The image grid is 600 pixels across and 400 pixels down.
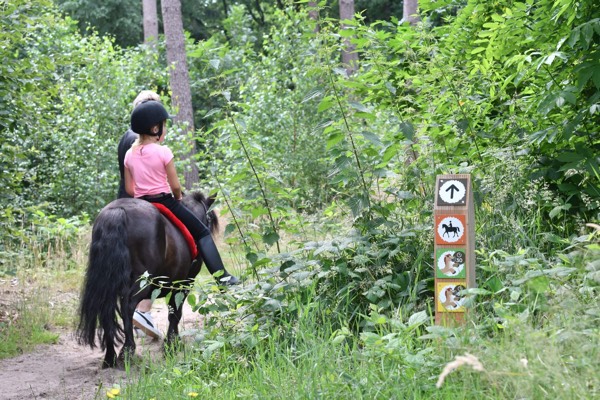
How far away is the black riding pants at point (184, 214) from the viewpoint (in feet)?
26.6

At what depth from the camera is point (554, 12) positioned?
639 centimetres

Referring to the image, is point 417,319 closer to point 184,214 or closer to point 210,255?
point 210,255

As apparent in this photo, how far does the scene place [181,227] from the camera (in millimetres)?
8148

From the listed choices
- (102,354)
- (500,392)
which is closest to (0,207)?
(102,354)

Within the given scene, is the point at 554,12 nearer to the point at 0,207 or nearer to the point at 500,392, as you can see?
the point at 500,392

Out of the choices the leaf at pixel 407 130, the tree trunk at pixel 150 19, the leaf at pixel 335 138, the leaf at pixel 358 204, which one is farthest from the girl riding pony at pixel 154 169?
the tree trunk at pixel 150 19

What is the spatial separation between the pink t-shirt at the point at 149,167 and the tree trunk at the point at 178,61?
11.1 m

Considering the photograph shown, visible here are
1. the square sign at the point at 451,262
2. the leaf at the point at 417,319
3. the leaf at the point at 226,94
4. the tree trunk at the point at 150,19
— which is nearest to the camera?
the leaf at the point at 417,319

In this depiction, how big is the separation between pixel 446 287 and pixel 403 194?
1.49 m

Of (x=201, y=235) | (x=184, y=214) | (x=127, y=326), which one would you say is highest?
(x=184, y=214)

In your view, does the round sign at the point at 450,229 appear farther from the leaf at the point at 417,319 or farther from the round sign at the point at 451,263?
the leaf at the point at 417,319

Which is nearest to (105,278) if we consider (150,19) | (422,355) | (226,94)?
(226,94)

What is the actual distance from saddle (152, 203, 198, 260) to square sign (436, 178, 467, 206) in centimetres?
333

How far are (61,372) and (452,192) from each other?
3773 mm
